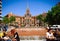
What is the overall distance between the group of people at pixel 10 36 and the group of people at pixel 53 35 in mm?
482

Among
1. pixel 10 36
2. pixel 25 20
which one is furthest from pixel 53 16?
pixel 10 36

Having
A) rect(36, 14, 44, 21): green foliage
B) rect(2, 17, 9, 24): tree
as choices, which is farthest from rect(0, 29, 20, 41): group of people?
rect(36, 14, 44, 21): green foliage

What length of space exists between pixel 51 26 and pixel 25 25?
47cm

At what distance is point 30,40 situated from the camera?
6793 millimetres

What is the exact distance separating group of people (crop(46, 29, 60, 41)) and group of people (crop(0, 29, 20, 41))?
482mm

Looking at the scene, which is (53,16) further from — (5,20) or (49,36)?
(5,20)

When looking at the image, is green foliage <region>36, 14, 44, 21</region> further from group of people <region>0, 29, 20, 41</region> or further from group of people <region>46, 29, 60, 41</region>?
group of people <region>0, 29, 20, 41</region>

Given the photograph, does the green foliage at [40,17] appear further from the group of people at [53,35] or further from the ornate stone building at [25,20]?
the group of people at [53,35]

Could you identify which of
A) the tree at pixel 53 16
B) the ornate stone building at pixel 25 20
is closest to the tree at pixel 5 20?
the ornate stone building at pixel 25 20

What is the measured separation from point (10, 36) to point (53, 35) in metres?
0.69

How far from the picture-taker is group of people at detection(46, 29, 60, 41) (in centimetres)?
675

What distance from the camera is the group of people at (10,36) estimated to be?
671 centimetres

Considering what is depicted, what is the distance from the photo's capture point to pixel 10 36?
676 cm

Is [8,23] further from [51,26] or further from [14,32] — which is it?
[51,26]
